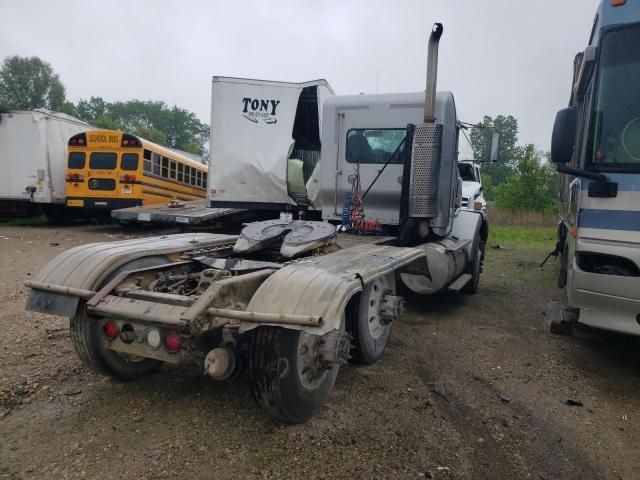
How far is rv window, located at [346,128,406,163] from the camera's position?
234 inches

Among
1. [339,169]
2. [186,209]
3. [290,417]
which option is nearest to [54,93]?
[186,209]

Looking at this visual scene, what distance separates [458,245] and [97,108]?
3105 inches

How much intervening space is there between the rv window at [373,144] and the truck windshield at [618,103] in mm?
2493

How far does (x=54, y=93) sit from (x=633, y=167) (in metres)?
59.8

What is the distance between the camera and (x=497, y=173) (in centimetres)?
4394

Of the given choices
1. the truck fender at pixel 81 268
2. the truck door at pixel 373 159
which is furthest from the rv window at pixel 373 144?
the truck fender at pixel 81 268

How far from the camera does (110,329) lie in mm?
2953

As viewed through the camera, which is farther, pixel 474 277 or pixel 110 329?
pixel 474 277

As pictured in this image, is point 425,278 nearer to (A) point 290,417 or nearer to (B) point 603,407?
(B) point 603,407

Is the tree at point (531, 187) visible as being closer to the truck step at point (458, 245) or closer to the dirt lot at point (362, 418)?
the truck step at point (458, 245)

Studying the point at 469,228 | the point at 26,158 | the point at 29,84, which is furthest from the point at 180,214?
the point at 29,84

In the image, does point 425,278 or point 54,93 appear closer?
point 425,278

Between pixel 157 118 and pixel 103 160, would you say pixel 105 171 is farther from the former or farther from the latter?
pixel 157 118

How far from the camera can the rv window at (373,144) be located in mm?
5953
